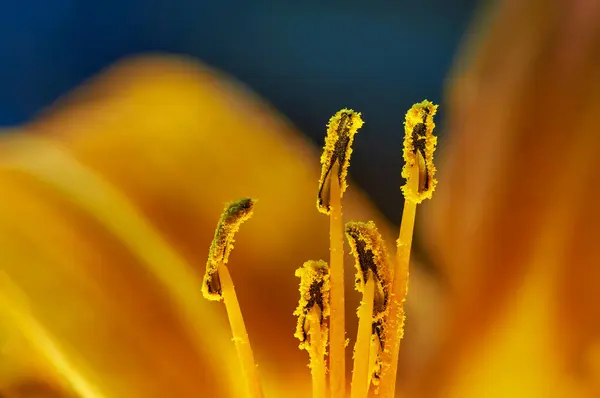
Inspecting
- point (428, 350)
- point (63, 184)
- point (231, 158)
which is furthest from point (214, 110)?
point (428, 350)

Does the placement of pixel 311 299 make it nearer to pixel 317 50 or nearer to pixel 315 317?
pixel 315 317

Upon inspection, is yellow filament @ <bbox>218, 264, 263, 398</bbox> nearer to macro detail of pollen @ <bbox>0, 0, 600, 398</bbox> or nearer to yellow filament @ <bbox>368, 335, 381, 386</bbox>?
macro detail of pollen @ <bbox>0, 0, 600, 398</bbox>

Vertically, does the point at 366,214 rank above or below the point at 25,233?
above

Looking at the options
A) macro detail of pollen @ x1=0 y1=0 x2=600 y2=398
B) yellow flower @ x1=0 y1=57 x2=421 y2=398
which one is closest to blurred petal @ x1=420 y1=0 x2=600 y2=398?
macro detail of pollen @ x1=0 y1=0 x2=600 y2=398

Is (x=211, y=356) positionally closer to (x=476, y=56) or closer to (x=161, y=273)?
(x=161, y=273)

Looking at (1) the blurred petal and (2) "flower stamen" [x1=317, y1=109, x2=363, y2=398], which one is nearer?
(2) "flower stamen" [x1=317, y1=109, x2=363, y2=398]

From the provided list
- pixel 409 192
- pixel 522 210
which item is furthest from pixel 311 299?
pixel 522 210
